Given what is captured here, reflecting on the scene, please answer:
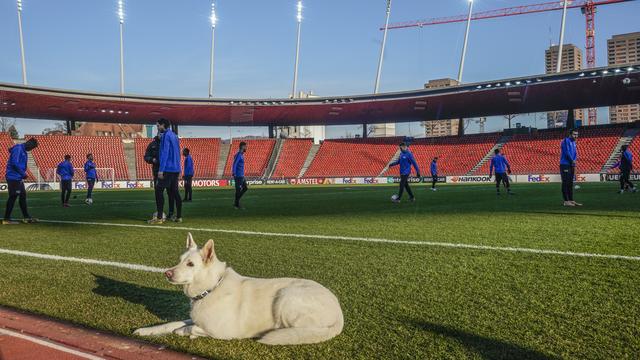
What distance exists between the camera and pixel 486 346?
9.84ft

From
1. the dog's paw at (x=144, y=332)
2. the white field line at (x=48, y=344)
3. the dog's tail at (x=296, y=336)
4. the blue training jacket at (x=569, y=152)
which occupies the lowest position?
the white field line at (x=48, y=344)

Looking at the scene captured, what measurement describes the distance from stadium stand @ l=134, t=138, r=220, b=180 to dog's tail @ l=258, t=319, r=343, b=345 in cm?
5167

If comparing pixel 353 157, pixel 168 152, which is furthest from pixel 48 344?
pixel 353 157

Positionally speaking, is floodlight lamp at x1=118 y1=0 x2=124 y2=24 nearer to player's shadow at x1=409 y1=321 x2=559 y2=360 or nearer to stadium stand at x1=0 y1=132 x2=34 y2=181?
stadium stand at x1=0 y1=132 x2=34 y2=181

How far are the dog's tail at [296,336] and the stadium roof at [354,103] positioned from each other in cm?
4383

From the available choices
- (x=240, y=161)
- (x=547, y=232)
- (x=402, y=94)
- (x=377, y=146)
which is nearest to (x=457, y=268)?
(x=547, y=232)

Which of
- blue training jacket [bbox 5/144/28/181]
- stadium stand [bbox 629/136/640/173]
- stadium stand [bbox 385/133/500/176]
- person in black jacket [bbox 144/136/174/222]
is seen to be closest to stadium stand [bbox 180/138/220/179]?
stadium stand [bbox 385/133/500/176]

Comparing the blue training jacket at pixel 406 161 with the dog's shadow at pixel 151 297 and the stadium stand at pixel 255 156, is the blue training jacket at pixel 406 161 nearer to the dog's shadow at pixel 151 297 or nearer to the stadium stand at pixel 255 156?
the dog's shadow at pixel 151 297

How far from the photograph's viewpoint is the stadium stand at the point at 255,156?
5748 centimetres

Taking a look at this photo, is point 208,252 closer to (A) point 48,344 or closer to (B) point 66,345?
(B) point 66,345

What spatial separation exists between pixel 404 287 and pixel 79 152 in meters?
54.7

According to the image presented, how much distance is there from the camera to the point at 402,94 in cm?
5175

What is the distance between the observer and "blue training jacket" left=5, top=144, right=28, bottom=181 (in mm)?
10523

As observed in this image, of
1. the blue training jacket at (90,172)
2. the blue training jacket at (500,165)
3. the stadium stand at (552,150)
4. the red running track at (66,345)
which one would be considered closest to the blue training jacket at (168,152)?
the red running track at (66,345)
